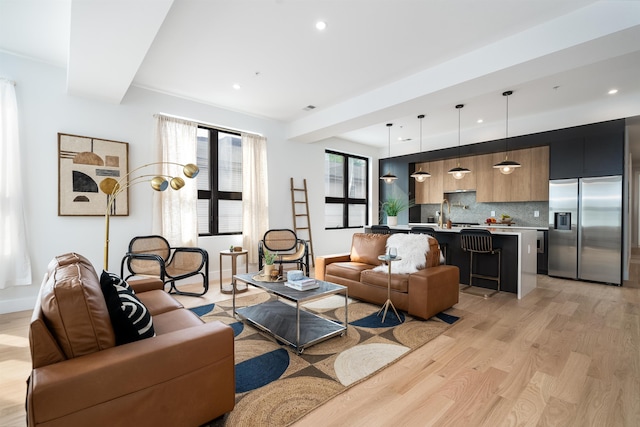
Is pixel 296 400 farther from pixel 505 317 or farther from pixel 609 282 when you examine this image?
pixel 609 282

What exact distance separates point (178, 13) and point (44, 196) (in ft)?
9.27

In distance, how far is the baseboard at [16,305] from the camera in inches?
138

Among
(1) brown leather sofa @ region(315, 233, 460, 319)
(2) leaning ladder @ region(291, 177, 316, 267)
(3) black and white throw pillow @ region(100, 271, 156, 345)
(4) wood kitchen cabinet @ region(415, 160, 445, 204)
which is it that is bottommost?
(1) brown leather sofa @ region(315, 233, 460, 319)

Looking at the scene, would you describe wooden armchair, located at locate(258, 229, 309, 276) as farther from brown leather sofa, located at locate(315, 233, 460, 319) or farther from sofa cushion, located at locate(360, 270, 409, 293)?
sofa cushion, located at locate(360, 270, 409, 293)

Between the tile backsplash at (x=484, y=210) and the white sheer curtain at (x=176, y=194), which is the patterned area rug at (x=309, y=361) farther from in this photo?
the tile backsplash at (x=484, y=210)

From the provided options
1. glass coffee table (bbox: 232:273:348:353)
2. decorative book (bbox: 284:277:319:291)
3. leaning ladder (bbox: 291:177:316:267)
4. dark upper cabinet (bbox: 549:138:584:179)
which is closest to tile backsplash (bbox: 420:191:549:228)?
dark upper cabinet (bbox: 549:138:584:179)

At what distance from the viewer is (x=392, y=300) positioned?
3.54 m

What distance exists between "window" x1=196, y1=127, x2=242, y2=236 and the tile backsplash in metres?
5.13

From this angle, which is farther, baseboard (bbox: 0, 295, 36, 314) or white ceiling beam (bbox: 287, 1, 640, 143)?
baseboard (bbox: 0, 295, 36, 314)

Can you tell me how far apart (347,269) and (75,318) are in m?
3.14

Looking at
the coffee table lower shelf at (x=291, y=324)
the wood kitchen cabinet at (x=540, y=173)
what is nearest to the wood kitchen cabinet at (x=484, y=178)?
the wood kitchen cabinet at (x=540, y=173)

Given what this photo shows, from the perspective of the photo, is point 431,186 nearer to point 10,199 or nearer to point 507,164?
point 507,164

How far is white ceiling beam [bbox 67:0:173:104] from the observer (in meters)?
2.28

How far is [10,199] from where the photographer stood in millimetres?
3449
